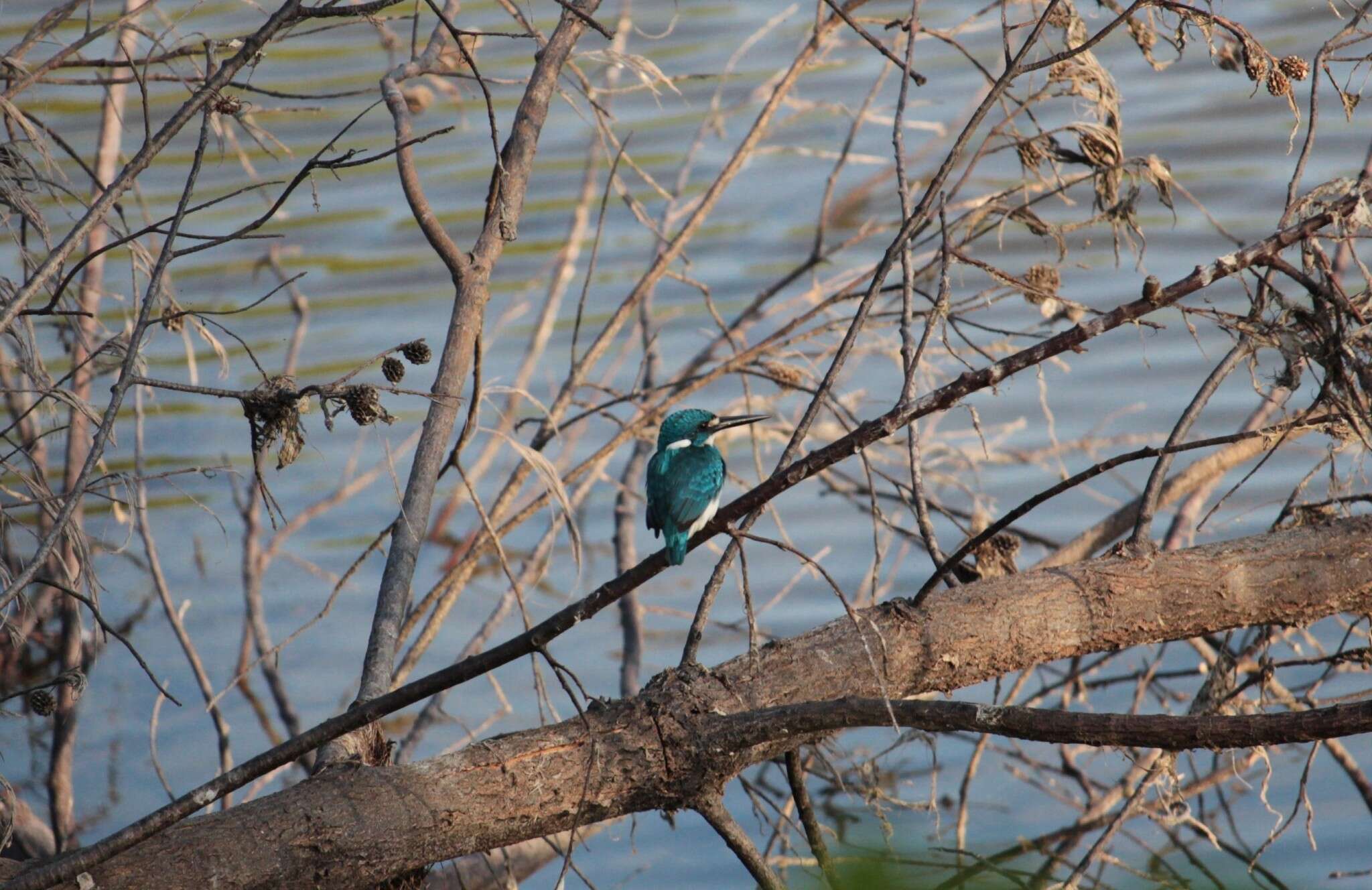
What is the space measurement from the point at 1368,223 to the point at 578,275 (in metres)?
5.25

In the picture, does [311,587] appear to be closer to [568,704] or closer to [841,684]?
[568,704]

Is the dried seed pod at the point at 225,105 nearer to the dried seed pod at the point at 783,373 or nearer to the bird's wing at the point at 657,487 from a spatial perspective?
the bird's wing at the point at 657,487

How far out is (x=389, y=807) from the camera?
7.08 ft

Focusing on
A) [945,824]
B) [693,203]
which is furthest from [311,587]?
[945,824]

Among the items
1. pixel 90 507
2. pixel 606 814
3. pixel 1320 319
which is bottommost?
pixel 606 814

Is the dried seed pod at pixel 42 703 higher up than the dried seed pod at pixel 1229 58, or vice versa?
the dried seed pod at pixel 1229 58

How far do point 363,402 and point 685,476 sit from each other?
49.2 inches

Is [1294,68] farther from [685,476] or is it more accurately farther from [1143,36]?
[685,476]

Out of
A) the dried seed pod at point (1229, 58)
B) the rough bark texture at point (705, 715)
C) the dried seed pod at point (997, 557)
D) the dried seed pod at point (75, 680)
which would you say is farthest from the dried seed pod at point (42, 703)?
the dried seed pod at point (1229, 58)

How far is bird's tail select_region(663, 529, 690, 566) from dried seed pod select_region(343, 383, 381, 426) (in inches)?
23.4

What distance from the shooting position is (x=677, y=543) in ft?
9.18

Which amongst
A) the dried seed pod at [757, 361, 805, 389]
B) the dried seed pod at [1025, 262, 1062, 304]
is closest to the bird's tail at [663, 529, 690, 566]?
the dried seed pod at [757, 361, 805, 389]

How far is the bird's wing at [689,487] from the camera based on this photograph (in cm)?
302

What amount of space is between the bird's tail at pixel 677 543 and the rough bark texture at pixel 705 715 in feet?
0.78
